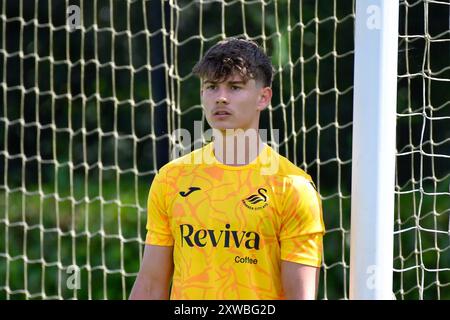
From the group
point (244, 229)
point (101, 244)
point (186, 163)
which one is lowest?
point (101, 244)

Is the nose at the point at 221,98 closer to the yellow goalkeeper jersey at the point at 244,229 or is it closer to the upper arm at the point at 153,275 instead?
the yellow goalkeeper jersey at the point at 244,229

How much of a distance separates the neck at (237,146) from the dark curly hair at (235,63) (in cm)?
13

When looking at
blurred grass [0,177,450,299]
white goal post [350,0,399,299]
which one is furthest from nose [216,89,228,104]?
blurred grass [0,177,450,299]

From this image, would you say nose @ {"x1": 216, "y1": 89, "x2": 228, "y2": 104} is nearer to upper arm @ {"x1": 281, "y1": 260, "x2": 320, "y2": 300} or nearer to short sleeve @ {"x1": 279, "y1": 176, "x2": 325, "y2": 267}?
short sleeve @ {"x1": 279, "y1": 176, "x2": 325, "y2": 267}

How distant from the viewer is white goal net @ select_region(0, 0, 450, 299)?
14.3ft

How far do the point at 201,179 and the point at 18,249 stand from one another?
119 inches

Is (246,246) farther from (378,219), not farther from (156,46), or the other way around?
(156,46)

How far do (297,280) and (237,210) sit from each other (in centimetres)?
21

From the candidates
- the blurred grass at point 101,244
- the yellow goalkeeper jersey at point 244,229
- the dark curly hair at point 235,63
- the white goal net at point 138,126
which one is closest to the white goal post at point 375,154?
the yellow goalkeeper jersey at point 244,229

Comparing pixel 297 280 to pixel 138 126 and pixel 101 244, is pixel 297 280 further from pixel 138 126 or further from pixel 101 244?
pixel 138 126

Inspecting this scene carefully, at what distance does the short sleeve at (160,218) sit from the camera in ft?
7.37

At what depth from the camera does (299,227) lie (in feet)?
7.09

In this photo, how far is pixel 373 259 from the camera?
2.28 m

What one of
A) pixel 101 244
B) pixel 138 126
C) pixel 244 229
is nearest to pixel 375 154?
pixel 244 229
